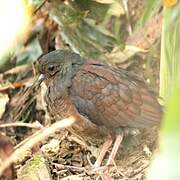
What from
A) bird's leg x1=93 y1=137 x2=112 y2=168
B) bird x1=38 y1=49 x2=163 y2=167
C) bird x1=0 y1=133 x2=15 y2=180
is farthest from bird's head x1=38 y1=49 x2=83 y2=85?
bird x1=0 y1=133 x2=15 y2=180

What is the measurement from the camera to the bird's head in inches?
156

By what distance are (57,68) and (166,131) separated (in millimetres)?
3092

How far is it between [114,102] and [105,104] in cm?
7

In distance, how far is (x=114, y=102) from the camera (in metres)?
3.62

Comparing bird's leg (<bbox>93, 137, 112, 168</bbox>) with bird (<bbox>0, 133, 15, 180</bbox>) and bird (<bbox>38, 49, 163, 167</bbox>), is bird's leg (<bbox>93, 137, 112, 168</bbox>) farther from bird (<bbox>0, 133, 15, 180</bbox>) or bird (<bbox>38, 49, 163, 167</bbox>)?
bird (<bbox>0, 133, 15, 180</bbox>)

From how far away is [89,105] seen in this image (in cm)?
361

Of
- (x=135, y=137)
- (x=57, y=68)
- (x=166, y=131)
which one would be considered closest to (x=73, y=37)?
(x=57, y=68)

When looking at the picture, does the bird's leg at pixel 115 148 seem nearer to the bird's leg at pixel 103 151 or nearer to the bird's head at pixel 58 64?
the bird's leg at pixel 103 151

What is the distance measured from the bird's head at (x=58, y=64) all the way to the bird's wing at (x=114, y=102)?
278mm

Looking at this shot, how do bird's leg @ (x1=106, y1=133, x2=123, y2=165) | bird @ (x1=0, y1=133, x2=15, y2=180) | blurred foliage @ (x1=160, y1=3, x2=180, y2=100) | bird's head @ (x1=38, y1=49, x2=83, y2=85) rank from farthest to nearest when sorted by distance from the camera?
bird's head @ (x1=38, y1=49, x2=83, y2=85), bird's leg @ (x1=106, y1=133, x2=123, y2=165), blurred foliage @ (x1=160, y1=3, x2=180, y2=100), bird @ (x1=0, y1=133, x2=15, y2=180)

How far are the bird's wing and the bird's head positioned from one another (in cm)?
28

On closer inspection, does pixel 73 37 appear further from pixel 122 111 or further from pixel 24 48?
pixel 122 111

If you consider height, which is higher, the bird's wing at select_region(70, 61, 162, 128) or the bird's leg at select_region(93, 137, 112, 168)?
the bird's wing at select_region(70, 61, 162, 128)

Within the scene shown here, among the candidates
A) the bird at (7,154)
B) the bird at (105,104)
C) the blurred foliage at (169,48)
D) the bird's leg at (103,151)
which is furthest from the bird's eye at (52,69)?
the bird at (7,154)
